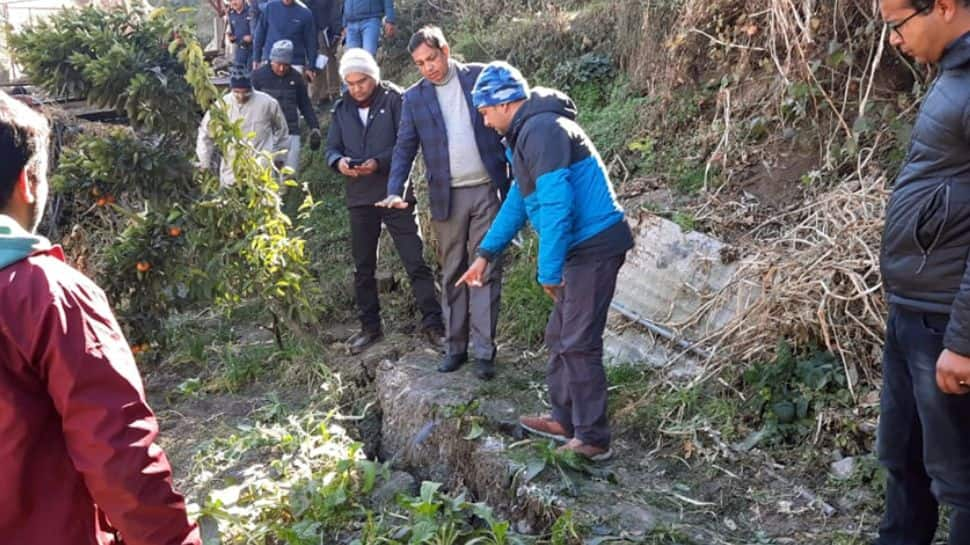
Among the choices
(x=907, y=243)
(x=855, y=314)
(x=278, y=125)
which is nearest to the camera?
(x=907, y=243)

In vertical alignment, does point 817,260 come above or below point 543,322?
above

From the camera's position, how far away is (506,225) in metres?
4.20

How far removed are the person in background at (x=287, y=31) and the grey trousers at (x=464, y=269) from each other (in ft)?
17.1

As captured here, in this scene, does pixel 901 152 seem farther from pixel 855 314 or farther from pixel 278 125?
pixel 278 125

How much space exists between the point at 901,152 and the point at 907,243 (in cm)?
277

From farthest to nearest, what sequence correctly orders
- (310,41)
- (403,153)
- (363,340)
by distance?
(310,41), (363,340), (403,153)

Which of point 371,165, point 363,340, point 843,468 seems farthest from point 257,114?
point 843,468

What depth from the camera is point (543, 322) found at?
5875mm

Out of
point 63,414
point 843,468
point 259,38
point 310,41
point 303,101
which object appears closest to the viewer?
point 63,414

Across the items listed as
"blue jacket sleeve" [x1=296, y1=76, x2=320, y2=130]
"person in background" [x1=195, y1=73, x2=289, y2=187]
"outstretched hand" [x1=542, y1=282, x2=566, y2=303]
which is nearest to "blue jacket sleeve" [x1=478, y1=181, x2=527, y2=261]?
"outstretched hand" [x1=542, y1=282, x2=566, y2=303]

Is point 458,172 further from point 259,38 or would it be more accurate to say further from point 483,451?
point 259,38

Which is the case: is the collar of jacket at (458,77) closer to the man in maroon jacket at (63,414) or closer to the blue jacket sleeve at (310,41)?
the man in maroon jacket at (63,414)

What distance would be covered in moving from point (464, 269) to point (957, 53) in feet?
10.9

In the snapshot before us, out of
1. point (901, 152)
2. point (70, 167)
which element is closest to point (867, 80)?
point (901, 152)
